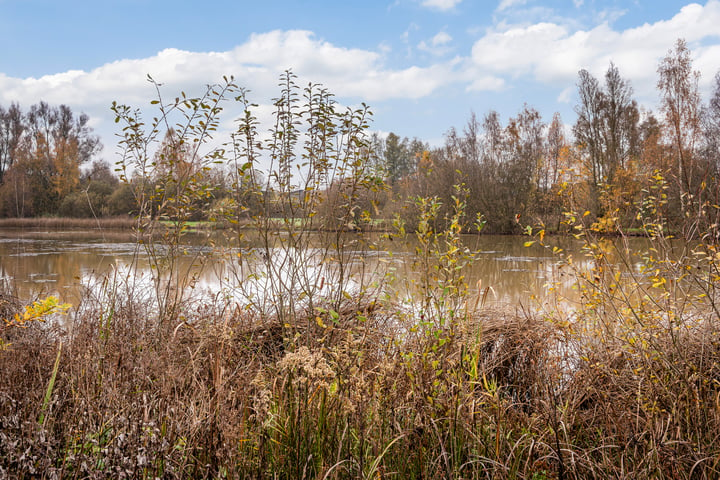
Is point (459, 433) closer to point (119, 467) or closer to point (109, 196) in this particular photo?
point (119, 467)

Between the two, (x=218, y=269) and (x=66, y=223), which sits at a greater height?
(x=66, y=223)

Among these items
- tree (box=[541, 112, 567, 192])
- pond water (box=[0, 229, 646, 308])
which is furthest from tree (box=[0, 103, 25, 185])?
tree (box=[541, 112, 567, 192])

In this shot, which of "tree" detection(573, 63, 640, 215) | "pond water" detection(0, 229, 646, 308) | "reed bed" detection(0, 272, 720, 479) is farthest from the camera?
"tree" detection(573, 63, 640, 215)

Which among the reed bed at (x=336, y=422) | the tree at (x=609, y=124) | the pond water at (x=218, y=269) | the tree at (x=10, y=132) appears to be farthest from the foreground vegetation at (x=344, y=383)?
the tree at (x=10, y=132)

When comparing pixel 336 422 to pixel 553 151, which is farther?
pixel 553 151

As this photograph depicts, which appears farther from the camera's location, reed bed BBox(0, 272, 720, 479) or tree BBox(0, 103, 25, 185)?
tree BBox(0, 103, 25, 185)

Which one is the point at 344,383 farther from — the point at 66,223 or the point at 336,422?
the point at 66,223

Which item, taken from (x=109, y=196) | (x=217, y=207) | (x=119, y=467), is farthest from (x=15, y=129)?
(x=119, y=467)

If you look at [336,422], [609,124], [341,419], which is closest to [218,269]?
[341,419]

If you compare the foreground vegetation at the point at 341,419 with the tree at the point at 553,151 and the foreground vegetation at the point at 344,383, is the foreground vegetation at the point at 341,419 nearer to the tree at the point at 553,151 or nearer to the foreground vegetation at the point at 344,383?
the foreground vegetation at the point at 344,383

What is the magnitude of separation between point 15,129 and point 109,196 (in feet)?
31.0

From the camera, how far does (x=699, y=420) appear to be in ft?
8.30

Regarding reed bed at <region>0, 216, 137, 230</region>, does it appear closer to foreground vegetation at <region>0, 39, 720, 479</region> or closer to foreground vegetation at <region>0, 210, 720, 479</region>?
foreground vegetation at <region>0, 39, 720, 479</region>

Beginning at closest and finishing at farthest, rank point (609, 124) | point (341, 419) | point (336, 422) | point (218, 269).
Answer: point (336, 422)
point (341, 419)
point (218, 269)
point (609, 124)
